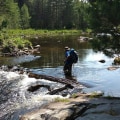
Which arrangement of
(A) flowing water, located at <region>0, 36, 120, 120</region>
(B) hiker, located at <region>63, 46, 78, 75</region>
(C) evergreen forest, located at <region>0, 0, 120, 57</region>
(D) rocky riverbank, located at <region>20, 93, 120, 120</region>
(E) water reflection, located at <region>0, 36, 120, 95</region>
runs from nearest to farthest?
(D) rocky riverbank, located at <region>20, 93, 120, 120</region>, (C) evergreen forest, located at <region>0, 0, 120, 57</region>, (A) flowing water, located at <region>0, 36, 120, 120</region>, (E) water reflection, located at <region>0, 36, 120, 95</region>, (B) hiker, located at <region>63, 46, 78, 75</region>

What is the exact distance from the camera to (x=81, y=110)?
1517 centimetres

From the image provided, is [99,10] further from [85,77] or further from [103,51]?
[85,77]

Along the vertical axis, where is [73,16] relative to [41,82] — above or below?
above

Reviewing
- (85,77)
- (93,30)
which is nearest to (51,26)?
(85,77)

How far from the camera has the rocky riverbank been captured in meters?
14.2

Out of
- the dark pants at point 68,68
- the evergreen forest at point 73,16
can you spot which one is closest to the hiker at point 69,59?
the dark pants at point 68,68

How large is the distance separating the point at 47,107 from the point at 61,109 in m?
1.16

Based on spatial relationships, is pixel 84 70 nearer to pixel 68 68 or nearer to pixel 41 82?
pixel 68 68

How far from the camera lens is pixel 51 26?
123000 millimetres

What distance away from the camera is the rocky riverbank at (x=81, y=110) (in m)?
14.2

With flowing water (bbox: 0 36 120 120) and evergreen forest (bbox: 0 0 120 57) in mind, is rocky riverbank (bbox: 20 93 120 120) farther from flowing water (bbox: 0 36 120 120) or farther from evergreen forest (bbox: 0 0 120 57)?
evergreen forest (bbox: 0 0 120 57)

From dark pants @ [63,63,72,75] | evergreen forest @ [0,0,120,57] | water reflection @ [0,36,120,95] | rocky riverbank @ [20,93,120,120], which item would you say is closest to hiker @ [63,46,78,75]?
dark pants @ [63,63,72,75]

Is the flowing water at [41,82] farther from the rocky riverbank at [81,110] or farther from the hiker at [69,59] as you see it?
the rocky riverbank at [81,110]

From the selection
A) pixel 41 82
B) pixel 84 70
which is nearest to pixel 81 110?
pixel 41 82
